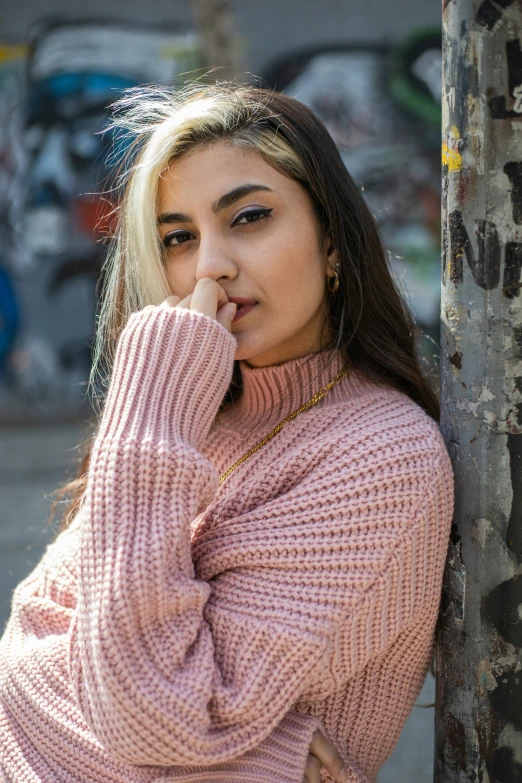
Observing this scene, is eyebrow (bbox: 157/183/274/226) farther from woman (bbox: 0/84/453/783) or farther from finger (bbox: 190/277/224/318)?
finger (bbox: 190/277/224/318)

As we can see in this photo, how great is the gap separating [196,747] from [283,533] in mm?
408

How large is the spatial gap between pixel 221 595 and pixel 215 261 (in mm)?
719

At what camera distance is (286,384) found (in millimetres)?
2051

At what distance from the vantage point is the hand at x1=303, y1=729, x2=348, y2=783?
164 cm

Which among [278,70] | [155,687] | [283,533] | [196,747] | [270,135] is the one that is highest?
[278,70]

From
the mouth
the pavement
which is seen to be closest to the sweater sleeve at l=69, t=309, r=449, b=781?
the mouth

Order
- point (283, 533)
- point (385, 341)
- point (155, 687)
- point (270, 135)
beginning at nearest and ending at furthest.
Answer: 1. point (155, 687)
2. point (283, 533)
3. point (270, 135)
4. point (385, 341)

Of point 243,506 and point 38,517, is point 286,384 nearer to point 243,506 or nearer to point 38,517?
point 243,506

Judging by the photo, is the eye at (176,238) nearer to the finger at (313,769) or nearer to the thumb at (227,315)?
the thumb at (227,315)

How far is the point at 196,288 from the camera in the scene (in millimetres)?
1829


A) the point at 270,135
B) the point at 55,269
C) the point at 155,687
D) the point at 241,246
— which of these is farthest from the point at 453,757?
the point at 55,269

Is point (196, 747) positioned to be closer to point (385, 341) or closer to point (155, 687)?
point (155, 687)

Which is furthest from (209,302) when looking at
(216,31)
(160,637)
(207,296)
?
(216,31)

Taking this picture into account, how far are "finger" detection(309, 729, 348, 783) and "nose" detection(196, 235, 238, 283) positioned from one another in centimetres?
96
